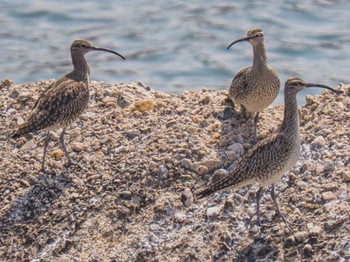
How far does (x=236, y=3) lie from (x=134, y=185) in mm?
11979

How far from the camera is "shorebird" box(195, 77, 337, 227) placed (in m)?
10.5

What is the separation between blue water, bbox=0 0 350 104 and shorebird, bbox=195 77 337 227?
804 cm

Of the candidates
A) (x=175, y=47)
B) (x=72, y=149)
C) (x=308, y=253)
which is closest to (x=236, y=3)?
(x=175, y=47)

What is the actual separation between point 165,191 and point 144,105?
1.39 metres

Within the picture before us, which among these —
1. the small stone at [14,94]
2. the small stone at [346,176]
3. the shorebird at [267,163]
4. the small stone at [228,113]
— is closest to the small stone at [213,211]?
the shorebird at [267,163]

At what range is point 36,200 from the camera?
11172 mm

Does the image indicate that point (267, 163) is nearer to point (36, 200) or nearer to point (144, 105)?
point (144, 105)

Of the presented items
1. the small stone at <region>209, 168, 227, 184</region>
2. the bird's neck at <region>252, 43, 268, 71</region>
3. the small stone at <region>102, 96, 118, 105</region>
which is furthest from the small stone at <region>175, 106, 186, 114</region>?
the small stone at <region>209, 168, 227, 184</region>

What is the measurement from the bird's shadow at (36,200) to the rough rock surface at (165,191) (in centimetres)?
1

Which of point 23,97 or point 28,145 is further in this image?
point 23,97

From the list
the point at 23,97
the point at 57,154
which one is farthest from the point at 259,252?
the point at 23,97

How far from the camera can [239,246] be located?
34.3ft

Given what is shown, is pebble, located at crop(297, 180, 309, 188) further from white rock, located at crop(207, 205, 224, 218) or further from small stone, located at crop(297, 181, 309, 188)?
white rock, located at crop(207, 205, 224, 218)

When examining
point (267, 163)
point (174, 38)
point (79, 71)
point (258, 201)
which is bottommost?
point (174, 38)
